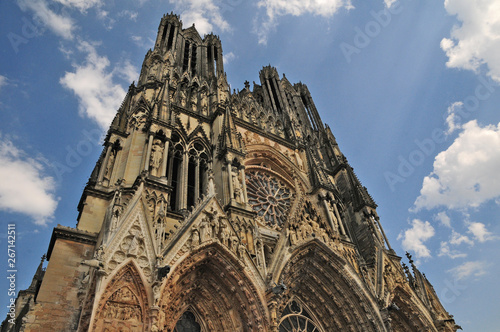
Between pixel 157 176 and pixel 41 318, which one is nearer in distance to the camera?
pixel 41 318

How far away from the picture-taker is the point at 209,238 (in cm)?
1001

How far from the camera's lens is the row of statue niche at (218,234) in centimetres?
995

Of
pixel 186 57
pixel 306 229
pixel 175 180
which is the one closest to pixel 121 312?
pixel 175 180

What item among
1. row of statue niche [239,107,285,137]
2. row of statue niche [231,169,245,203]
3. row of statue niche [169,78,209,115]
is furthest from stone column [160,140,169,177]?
row of statue niche [239,107,285,137]

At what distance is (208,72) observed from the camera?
2161 cm

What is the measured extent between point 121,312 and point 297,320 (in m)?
6.93

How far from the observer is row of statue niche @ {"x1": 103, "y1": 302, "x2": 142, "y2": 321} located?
7.71m

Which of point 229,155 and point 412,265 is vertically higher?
point 229,155

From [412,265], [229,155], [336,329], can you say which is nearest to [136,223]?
[229,155]

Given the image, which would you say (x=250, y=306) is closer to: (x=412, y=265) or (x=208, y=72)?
(x=412, y=265)

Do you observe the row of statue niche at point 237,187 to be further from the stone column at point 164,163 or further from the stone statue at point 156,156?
the stone statue at point 156,156

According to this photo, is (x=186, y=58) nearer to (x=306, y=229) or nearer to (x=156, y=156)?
(x=156, y=156)

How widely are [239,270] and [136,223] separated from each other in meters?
3.27

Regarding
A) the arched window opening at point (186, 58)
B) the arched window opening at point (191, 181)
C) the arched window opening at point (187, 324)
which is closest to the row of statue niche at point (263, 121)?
the arched window opening at point (186, 58)
